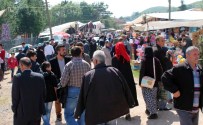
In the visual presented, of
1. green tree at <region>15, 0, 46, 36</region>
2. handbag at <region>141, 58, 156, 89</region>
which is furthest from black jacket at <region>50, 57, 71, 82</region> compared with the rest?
green tree at <region>15, 0, 46, 36</region>

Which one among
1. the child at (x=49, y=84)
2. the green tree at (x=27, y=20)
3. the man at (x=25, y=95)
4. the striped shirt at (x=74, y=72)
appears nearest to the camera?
the man at (x=25, y=95)

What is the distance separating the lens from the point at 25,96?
5.65 metres

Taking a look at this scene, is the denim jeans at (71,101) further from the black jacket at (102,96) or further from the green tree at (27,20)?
the green tree at (27,20)

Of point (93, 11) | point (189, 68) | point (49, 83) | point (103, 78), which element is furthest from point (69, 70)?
point (93, 11)

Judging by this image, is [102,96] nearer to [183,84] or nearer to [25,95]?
[183,84]

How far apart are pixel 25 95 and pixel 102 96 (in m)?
1.29

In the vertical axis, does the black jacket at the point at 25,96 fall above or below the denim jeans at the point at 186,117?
above

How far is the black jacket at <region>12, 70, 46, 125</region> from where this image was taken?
→ 5637mm

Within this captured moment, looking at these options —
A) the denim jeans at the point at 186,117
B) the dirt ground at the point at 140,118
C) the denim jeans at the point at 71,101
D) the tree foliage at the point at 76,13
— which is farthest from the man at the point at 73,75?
the tree foliage at the point at 76,13

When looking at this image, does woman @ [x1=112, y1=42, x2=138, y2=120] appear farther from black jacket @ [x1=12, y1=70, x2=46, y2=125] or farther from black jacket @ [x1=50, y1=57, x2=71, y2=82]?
black jacket @ [x1=12, y1=70, x2=46, y2=125]

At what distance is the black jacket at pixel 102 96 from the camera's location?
5.15m

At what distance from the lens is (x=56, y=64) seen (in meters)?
7.92

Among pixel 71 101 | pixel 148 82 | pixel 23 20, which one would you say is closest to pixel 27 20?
pixel 23 20

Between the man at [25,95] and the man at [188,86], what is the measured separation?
2.01m
